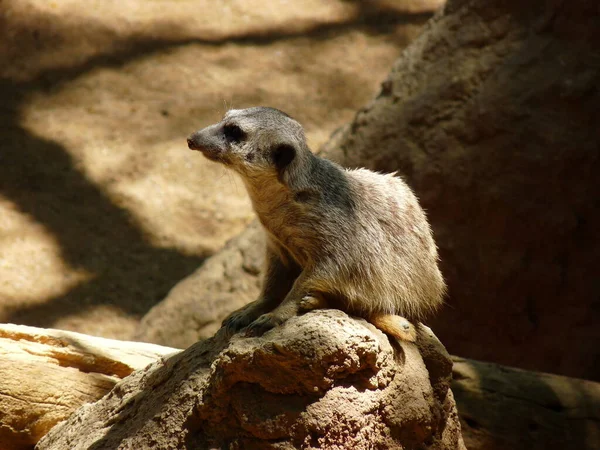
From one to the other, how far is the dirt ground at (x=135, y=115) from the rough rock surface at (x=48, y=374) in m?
2.10

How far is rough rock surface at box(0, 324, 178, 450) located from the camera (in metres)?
3.05

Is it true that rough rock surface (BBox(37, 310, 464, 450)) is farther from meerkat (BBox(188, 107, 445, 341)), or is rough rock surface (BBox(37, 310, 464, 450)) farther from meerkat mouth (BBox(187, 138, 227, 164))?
meerkat mouth (BBox(187, 138, 227, 164))

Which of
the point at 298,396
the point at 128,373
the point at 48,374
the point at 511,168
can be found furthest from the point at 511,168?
the point at 48,374

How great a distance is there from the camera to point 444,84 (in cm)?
460

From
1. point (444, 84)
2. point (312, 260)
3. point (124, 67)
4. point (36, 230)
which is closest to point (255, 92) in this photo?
point (124, 67)

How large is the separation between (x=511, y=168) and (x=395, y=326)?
2132 mm

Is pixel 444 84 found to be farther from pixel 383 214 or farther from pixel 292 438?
pixel 292 438

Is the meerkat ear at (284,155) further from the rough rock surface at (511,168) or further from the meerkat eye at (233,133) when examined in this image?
the rough rock surface at (511,168)

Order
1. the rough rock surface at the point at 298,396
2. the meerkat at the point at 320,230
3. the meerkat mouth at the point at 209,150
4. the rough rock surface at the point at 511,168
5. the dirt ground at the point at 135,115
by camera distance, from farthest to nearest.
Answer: the dirt ground at the point at 135,115
the rough rock surface at the point at 511,168
the meerkat mouth at the point at 209,150
the meerkat at the point at 320,230
the rough rock surface at the point at 298,396

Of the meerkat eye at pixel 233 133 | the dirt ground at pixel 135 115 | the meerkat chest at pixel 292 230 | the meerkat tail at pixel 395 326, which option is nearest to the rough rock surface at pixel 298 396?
the meerkat tail at pixel 395 326

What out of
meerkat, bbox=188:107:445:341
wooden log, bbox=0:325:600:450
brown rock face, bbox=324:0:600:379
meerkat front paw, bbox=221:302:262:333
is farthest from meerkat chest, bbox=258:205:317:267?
brown rock face, bbox=324:0:600:379

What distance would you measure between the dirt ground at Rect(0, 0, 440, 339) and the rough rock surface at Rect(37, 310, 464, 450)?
3.02 meters

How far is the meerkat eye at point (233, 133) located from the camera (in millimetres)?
2698

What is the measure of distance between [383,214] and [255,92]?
455cm
